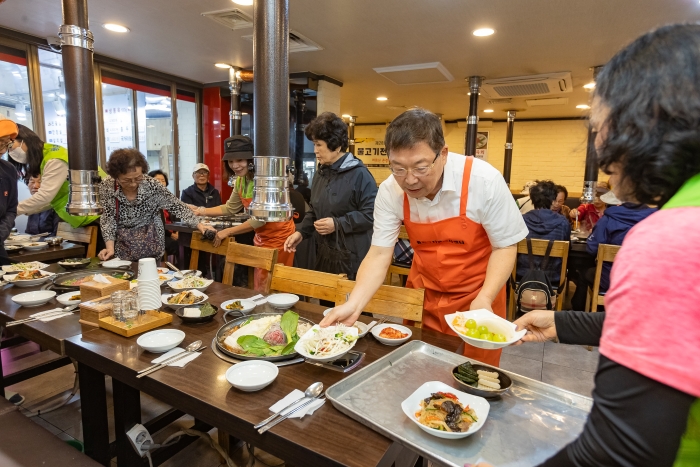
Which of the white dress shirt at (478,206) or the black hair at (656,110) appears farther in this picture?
the white dress shirt at (478,206)

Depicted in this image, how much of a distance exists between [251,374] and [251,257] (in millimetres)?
1306

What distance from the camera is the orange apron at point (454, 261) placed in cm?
166

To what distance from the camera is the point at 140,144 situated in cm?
586

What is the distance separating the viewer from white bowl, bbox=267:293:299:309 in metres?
1.89

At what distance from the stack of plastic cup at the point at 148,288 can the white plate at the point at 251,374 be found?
0.68m

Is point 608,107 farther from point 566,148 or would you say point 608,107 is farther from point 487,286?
point 566,148

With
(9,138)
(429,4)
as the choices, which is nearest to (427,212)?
(429,4)

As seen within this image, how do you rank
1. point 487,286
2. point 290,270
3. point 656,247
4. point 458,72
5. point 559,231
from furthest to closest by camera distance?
1. point 458,72
2. point 559,231
3. point 290,270
4. point 487,286
5. point 656,247

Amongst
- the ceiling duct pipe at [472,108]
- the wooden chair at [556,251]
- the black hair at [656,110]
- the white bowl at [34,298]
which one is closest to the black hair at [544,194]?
the wooden chair at [556,251]

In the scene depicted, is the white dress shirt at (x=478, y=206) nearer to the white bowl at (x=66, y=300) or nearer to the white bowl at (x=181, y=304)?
the white bowl at (x=181, y=304)

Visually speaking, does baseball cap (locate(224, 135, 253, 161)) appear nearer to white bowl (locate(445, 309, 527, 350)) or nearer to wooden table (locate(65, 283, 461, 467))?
wooden table (locate(65, 283, 461, 467))

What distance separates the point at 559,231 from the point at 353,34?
2741 millimetres

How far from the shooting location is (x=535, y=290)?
321 centimetres

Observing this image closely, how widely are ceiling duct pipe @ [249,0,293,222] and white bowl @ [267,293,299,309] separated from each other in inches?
33.8
